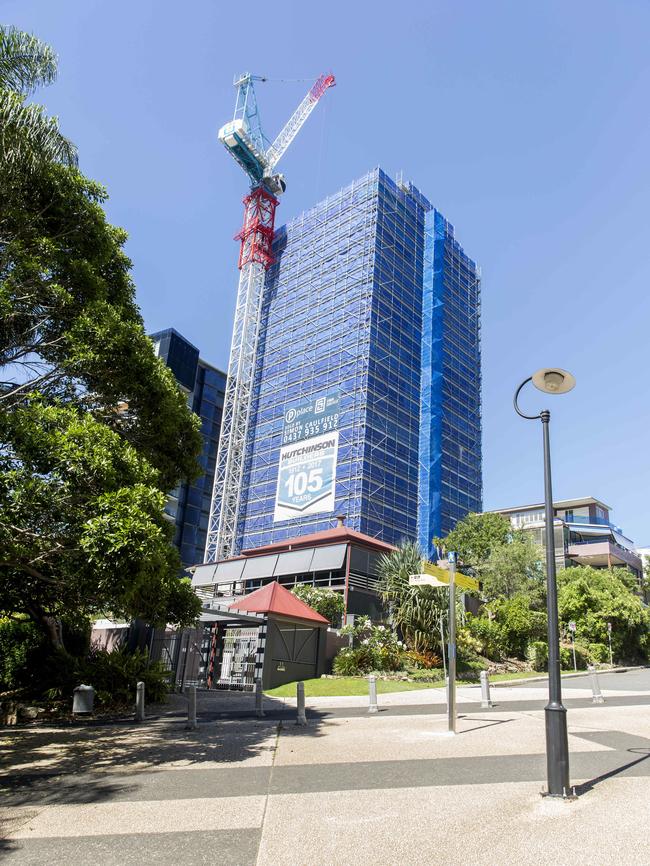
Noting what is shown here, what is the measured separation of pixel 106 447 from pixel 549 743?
727cm

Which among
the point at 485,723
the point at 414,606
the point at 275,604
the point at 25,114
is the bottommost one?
the point at 485,723

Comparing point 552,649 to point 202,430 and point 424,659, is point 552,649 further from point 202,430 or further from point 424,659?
point 202,430

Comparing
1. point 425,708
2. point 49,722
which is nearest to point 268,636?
point 425,708

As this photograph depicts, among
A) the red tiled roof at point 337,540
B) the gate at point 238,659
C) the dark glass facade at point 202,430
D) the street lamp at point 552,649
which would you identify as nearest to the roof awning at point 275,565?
the red tiled roof at point 337,540

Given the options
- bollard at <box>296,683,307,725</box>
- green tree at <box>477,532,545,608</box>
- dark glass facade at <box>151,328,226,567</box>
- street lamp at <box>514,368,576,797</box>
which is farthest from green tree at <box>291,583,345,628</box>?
dark glass facade at <box>151,328,226,567</box>

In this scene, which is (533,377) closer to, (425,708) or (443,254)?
(425,708)

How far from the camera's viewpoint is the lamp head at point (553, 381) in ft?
25.8

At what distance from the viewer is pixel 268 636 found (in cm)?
2262

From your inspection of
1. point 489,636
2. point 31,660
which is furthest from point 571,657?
point 31,660

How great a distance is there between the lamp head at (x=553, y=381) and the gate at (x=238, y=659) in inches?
709

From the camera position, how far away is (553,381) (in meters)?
7.95

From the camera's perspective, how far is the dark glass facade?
68812 millimetres

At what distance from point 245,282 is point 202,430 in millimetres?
18344

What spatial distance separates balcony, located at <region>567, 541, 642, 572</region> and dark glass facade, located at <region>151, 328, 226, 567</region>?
131ft
